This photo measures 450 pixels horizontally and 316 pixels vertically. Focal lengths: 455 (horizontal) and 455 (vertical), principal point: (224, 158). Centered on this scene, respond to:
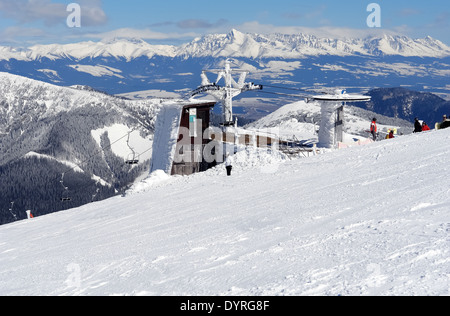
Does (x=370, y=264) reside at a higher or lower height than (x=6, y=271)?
higher

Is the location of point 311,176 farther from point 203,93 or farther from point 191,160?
point 203,93

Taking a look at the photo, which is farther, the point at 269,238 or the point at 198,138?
the point at 198,138

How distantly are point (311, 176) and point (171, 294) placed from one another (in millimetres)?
10771

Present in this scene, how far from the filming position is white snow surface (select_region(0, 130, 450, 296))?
7918 millimetres

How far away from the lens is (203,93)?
3478 cm

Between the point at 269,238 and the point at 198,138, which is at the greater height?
the point at 198,138

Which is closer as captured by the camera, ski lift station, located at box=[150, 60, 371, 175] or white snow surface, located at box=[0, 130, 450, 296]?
white snow surface, located at box=[0, 130, 450, 296]

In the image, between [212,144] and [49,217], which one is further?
[212,144]

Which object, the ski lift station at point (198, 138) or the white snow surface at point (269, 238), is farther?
the ski lift station at point (198, 138)

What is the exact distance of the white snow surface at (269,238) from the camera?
792cm

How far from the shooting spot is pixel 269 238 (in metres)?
10.7
